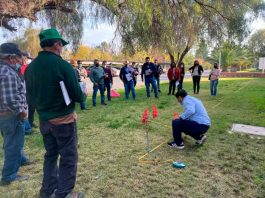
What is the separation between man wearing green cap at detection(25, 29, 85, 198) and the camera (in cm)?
284

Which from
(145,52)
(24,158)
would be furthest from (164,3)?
(24,158)

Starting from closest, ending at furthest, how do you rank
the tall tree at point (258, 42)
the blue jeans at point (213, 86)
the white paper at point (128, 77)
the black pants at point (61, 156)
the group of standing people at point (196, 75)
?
the black pants at point (61, 156)
the white paper at point (128, 77)
the group of standing people at point (196, 75)
the blue jeans at point (213, 86)
the tall tree at point (258, 42)

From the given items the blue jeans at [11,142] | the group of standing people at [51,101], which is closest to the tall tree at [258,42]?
the blue jeans at [11,142]

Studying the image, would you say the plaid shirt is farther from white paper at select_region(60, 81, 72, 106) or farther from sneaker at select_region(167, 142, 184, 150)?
sneaker at select_region(167, 142, 184, 150)

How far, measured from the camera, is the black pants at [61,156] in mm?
2992

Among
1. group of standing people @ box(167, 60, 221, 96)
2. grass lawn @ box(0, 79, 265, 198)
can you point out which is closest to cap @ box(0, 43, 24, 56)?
grass lawn @ box(0, 79, 265, 198)

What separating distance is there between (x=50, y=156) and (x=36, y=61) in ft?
3.58

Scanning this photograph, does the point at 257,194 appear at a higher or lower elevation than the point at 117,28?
lower

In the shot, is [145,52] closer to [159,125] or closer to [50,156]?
[159,125]

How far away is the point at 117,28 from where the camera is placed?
29.6 feet

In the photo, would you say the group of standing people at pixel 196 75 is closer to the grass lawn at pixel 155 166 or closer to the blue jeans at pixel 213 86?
the blue jeans at pixel 213 86

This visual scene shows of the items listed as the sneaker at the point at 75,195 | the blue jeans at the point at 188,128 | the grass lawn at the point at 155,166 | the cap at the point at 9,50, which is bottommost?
the grass lawn at the point at 155,166

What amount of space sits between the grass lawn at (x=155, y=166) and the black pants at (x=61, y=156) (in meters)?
0.40

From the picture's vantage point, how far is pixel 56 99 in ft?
9.50
